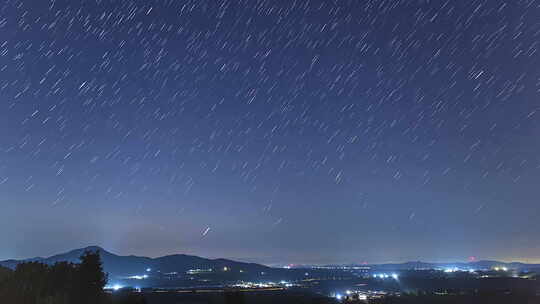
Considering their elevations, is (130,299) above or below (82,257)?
below

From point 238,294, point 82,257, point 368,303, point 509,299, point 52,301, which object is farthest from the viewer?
point 509,299

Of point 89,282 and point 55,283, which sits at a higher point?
point 89,282

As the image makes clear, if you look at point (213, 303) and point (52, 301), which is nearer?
point (52, 301)

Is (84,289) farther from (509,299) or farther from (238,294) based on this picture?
(509,299)

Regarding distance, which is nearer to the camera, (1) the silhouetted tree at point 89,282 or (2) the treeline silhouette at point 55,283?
(2) the treeline silhouette at point 55,283

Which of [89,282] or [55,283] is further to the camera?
[89,282]

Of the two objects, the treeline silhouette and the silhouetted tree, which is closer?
the treeline silhouette

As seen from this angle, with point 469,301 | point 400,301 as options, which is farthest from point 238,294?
point 469,301

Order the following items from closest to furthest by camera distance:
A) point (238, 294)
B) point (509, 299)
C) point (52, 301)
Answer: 1. point (52, 301)
2. point (238, 294)
3. point (509, 299)
